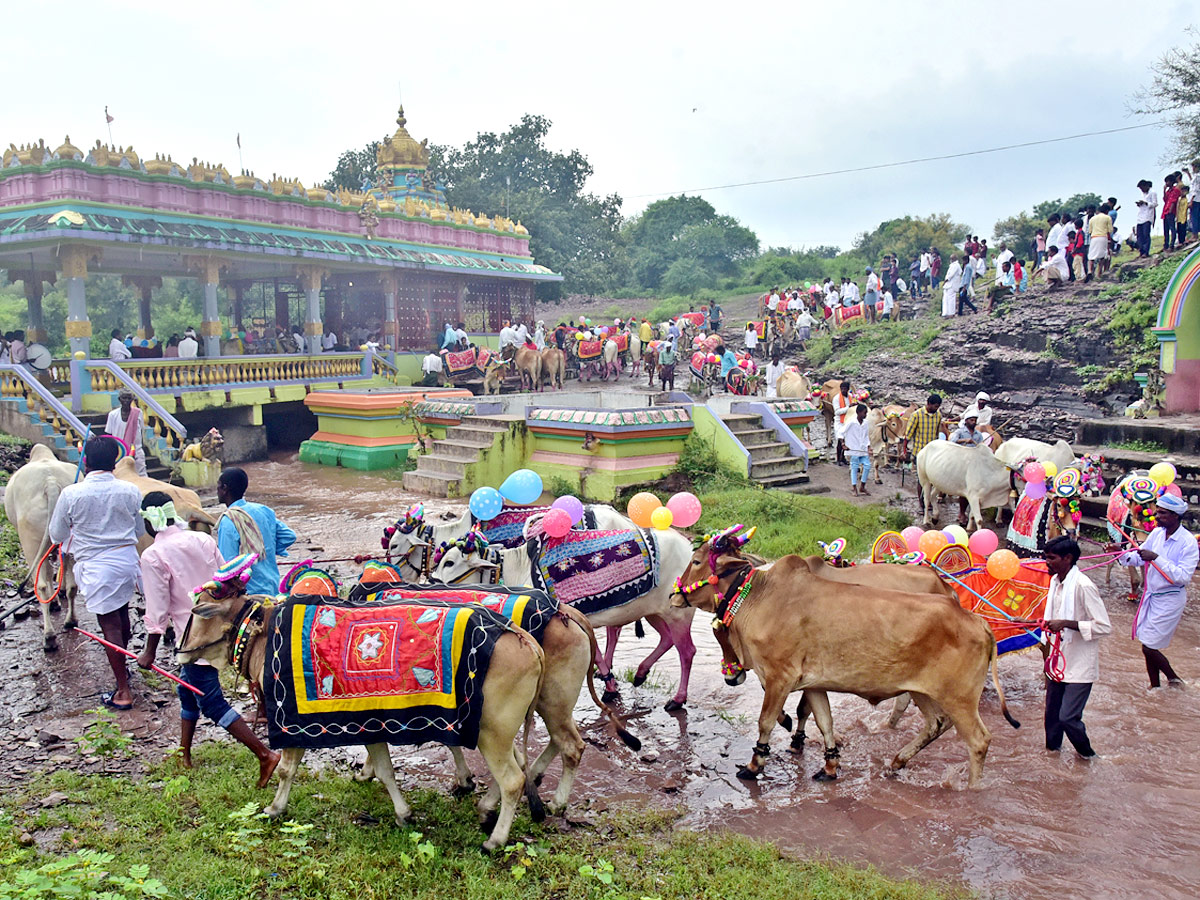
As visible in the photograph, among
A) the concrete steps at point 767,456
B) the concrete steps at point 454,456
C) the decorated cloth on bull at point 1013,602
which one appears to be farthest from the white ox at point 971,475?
the concrete steps at point 454,456

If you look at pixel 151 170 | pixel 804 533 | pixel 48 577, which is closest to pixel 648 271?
pixel 151 170

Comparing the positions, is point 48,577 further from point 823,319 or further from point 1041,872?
point 823,319

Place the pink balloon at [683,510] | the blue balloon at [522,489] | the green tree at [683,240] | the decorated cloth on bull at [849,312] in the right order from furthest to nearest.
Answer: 1. the green tree at [683,240]
2. the decorated cloth on bull at [849,312]
3. the pink balloon at [683,510]
4. the blue balloon at [522,489]

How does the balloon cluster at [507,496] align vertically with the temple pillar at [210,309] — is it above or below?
below

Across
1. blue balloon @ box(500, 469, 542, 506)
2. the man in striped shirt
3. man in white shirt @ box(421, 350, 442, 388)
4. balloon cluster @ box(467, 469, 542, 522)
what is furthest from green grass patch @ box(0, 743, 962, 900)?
man in white shirt @ box(421, 350, 442, 388)

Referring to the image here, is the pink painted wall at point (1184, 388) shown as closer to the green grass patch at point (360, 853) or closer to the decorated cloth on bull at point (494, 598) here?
the green grass patch at point (360, 853)

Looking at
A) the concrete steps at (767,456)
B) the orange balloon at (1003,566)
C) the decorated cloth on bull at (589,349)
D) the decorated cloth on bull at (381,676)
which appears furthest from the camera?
the decorated cloth on bull at (589,349)

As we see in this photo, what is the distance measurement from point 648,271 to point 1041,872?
44150 mm

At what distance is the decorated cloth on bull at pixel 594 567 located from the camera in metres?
5.91

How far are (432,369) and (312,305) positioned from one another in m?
3.43

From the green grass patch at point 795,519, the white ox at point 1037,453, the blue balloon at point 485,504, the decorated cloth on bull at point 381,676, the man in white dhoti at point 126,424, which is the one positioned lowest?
the green grass patch at point 795,519

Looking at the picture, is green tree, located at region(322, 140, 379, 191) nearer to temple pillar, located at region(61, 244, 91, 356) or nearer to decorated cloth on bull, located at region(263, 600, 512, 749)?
temple pillar, located at region(61, 244, 91, 356)

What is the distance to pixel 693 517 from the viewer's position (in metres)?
6.31

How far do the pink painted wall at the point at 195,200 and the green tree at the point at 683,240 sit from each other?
72.0ft
